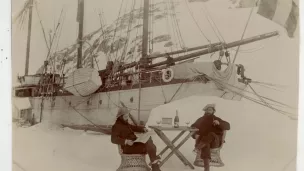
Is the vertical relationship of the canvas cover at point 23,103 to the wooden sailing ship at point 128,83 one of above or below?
below

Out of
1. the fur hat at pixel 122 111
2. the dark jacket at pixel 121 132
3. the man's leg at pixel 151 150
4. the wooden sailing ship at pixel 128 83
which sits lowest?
the man's leg at pixel 151 150

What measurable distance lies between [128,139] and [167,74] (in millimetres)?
232

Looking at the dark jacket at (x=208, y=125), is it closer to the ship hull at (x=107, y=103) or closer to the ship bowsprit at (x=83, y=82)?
the ship hull at (x=107, y=103)

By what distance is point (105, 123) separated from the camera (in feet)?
3.66

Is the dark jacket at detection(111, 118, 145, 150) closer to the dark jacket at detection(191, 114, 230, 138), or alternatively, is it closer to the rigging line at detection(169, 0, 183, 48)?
the dark jacket at detection(191, 114, 230, 138)

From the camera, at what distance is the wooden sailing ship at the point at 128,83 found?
1.07 metres

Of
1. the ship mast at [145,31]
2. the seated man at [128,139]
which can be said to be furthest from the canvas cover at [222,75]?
the seated man at [128,139]

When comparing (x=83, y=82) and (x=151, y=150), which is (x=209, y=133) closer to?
(x=151, y=150)

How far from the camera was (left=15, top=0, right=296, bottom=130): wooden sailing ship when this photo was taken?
3.50ft

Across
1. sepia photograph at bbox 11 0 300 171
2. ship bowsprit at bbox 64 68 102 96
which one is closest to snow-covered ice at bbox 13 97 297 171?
sepia photograph at bbox 11 0 300 171

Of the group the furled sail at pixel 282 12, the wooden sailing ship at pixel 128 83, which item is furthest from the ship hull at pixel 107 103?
the furled sail at pixel 282 12

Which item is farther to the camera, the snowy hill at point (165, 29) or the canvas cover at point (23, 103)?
the canvas cover at point (23, 103)

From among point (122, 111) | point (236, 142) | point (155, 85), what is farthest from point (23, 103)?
point (236, 142)

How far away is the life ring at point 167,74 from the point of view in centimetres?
108
